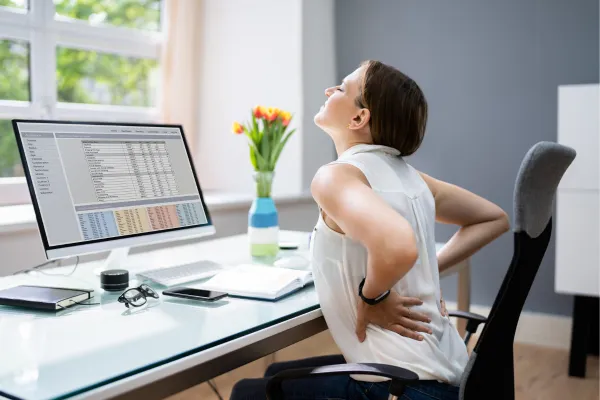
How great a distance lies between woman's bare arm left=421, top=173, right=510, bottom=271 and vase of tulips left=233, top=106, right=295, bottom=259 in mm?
615

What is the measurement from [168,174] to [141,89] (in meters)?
2.00

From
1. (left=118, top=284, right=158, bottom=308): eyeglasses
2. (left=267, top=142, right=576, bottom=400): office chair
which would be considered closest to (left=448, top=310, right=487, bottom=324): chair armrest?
(left=267, top=142, right=576, bottom=400): office chair

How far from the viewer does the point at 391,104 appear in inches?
58.2

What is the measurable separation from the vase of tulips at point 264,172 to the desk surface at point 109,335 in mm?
527

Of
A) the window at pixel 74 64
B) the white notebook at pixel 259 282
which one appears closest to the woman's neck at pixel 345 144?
the white notebook at pixel 259 282

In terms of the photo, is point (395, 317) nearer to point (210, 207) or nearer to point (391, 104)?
point (391, 104)

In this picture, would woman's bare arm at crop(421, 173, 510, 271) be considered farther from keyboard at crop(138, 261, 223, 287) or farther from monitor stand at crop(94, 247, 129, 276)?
monitor stand at crop(94, 247, 129, 276)

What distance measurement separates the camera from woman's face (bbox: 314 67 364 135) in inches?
60.3

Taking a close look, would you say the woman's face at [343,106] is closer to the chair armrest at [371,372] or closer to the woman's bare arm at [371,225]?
the woman's bare arm at [371,225]

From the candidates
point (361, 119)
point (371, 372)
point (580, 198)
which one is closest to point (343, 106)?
point (361, 119)

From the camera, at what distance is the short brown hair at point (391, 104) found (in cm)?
147

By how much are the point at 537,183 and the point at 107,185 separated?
1138 mm

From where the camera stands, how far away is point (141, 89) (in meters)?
3.79

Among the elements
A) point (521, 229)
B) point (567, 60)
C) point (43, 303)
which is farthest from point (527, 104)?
point (43, 303)
